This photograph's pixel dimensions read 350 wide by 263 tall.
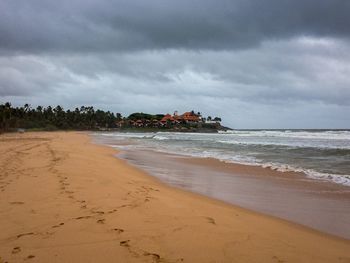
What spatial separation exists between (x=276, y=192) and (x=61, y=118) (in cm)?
11433

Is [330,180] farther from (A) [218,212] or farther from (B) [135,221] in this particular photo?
(B) [135,221]

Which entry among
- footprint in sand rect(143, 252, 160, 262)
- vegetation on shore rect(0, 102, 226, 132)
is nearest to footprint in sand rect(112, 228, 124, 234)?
footprint in sand rect(143, 252, 160, 262)

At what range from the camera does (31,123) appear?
326 feet

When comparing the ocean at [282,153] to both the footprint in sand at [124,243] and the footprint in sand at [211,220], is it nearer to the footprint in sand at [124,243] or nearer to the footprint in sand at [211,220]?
the footprint in sand at [211,220]

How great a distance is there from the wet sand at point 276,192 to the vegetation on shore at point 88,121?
65199 mm

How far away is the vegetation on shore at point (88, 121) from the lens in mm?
97812

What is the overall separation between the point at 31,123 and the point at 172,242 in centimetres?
10331

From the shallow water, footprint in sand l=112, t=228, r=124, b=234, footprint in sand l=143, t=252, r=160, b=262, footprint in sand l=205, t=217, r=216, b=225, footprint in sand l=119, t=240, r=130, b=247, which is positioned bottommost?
the shallow water

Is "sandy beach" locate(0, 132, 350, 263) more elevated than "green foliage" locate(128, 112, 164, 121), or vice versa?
"green foliage" locate(128, 112, 164, 121)

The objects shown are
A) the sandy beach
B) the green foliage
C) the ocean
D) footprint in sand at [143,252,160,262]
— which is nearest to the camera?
footprint in sand at [143,252,160,262]

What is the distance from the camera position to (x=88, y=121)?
127 m

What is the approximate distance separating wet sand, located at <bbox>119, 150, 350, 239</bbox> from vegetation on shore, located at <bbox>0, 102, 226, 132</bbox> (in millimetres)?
65199

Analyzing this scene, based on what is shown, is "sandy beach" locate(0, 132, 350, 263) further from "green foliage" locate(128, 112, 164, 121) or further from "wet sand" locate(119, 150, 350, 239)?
"green foliage" locate(128, 112, 164, 121)

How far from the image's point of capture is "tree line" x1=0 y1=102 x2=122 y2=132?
97200 mm
